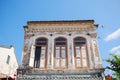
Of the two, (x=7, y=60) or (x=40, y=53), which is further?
(x=7, y=60)

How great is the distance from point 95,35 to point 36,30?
5.04m

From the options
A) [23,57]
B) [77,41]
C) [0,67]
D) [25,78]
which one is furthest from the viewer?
[0,67]

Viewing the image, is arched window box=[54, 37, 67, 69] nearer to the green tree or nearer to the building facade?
the green tree

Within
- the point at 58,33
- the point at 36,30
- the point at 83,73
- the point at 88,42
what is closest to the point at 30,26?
the point at 36,30

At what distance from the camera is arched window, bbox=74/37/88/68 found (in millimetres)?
11836

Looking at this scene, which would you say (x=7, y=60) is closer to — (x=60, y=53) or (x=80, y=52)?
(x=60, y=53)

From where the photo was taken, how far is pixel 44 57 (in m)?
12.2

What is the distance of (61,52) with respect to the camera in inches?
489

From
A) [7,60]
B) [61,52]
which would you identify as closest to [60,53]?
[61,52]

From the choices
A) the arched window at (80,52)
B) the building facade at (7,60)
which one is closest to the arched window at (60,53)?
the arched window at (80,52)

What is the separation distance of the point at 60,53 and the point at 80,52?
5.23 feet

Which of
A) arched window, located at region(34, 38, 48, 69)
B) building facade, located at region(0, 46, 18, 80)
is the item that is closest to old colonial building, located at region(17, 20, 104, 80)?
arched window, located at region(34, 38, 48, 69)

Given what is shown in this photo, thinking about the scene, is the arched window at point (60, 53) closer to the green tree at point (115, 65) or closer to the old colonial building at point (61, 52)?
the old colonial building at point (61, 52)

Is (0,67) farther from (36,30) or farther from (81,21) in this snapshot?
(81,21)
